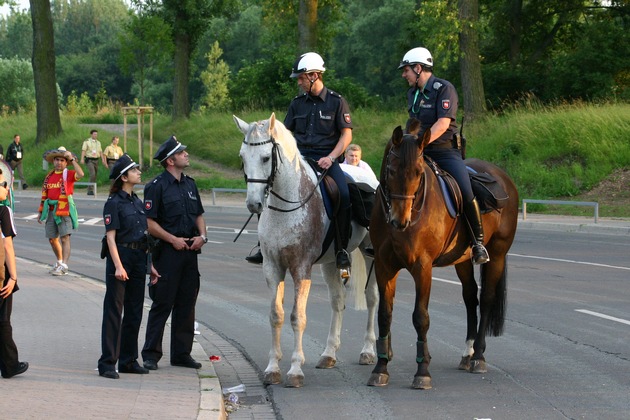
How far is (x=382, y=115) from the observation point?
4575cm

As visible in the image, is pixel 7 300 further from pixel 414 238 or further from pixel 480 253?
pixel 480 253

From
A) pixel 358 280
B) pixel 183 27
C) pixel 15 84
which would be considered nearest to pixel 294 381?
pixel 358 280

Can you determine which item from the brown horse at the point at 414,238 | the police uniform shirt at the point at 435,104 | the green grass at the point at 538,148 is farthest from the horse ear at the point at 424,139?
the green grass at the point at 538,148

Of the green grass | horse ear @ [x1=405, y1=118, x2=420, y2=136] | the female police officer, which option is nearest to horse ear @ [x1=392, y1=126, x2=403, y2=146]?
horse ear @ [x1=405, y1=118, x2=420, y2=136]

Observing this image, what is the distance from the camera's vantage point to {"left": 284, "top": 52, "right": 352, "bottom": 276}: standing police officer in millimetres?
10328

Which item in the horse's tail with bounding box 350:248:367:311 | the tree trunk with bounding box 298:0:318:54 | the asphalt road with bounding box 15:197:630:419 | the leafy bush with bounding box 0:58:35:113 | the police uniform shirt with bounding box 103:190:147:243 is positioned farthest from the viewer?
the leafy bush with bounding box 0:58:35:113

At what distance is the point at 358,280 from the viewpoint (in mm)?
11188

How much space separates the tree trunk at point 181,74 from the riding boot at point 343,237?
44064mm

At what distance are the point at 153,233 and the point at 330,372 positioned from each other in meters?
2.08

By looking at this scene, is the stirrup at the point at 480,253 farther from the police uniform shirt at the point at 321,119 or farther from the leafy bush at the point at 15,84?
the leafy bush at the point at 15,84

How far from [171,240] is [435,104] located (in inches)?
108

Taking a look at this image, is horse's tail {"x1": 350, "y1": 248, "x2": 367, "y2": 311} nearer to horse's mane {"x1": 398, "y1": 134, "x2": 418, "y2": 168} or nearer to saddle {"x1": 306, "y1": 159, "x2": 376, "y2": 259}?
saddle {"x1": 306, "y1": 159, "x2": 376, "y2": 259}

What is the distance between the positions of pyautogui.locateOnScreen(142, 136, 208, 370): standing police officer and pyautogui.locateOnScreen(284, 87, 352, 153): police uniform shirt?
129 cm

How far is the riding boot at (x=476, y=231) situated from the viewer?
33.5ft
